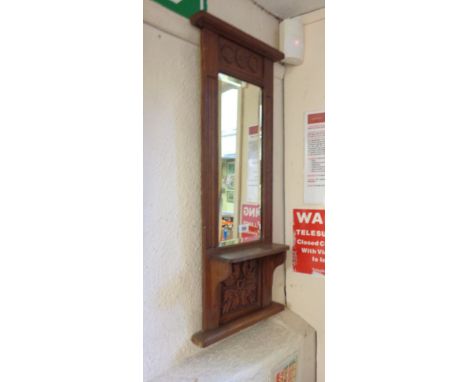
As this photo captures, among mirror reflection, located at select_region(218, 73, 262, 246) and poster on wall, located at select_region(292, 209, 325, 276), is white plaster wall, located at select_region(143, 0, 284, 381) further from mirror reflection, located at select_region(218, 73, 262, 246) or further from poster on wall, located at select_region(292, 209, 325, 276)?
poster on wall, located at select_region(292, 209, 325, 276)

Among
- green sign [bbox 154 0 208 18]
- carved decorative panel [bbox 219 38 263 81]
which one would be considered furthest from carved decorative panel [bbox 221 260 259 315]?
green sign [bbox 154 0 208 18]

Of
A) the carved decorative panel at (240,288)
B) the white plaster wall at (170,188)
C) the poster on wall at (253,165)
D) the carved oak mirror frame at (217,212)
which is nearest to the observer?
the white plaster wall at (170,188)

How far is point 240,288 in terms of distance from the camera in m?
1.21

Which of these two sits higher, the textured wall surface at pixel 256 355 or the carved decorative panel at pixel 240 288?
the carved decorative panel at pixel 240 288

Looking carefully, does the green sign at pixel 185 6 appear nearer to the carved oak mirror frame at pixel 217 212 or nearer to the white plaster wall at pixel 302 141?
the carved oak mirror frame at pixel 217 212

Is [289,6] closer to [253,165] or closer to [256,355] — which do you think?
[253,165]

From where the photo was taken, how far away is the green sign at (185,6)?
0.92 meters

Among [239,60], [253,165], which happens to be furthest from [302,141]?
[239,60]

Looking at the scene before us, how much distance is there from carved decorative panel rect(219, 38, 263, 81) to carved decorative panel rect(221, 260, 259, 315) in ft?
2.60

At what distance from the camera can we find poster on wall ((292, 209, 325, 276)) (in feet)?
4.33

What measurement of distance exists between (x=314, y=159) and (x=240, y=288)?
0.67 m

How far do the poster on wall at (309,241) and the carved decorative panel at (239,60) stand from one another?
67 centimetres

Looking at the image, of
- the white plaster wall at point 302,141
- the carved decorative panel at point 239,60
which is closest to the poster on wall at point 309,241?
the white plaster wall at point 302,141
